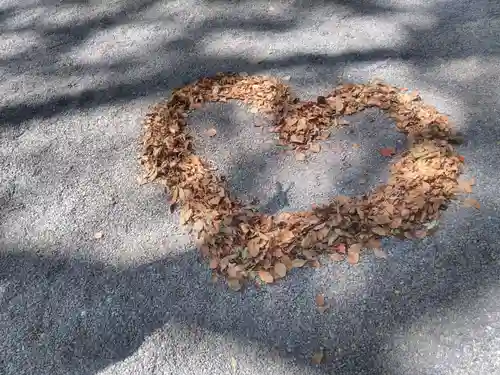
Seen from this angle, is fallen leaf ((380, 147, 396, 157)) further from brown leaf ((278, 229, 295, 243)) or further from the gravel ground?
brown leaf ((278, 229, 295, 243))

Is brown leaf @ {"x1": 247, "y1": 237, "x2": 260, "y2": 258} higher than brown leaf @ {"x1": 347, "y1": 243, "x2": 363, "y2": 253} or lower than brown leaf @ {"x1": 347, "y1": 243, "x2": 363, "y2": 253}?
higher

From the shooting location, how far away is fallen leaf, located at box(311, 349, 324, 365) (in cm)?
252

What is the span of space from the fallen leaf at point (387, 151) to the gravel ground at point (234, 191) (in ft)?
0.19

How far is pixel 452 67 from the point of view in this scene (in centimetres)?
412

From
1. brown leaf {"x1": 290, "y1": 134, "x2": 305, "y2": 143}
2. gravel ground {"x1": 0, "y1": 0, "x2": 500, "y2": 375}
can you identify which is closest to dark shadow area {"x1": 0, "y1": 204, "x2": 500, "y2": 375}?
gravel ground {"x1": 0, "y1": 0, "x2": 500, "y2": 375}

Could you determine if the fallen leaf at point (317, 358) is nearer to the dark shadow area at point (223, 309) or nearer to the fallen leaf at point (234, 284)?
the dark shadow area at point (223, 309)

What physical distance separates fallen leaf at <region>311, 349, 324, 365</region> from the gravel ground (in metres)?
0.02

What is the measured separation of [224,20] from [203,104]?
1426 mm

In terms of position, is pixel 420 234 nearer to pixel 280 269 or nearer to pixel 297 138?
pixel 280 269

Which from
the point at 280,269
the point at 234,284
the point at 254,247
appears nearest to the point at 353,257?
the point at 280,269

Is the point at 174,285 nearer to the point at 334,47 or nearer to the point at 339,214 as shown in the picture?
the point at 339,214

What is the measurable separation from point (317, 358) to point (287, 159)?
1482 millimetres

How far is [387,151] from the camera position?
11.4 ft

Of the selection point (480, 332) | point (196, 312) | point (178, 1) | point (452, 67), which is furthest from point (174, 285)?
point (178, 1)
